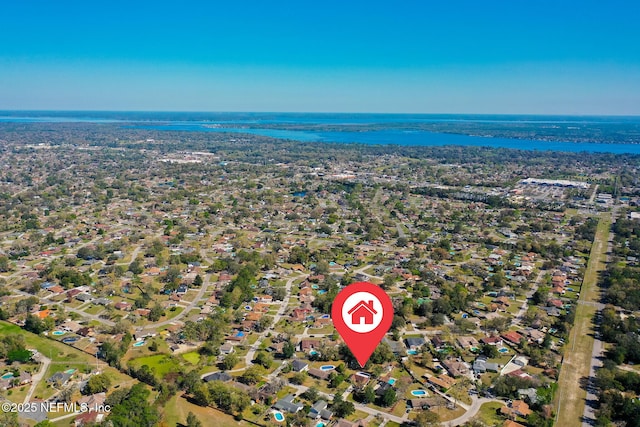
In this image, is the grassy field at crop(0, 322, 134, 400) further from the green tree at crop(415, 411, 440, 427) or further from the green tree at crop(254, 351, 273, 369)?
the green tree at crop(415, 411, 440, 427)

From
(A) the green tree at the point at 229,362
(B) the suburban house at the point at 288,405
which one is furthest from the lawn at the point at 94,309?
(B) the suburban house at the point at 288,405

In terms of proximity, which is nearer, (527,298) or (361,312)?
(361,312)

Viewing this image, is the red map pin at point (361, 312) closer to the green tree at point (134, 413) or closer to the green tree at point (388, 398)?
the green tree at point (388, 398)

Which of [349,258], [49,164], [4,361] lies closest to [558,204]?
[349,258]

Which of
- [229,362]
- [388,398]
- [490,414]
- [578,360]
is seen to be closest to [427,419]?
[388,398]

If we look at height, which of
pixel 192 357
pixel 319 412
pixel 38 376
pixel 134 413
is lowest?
pixel 192 357

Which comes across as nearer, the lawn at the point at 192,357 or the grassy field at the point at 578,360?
the grassy field at the point at 578,360

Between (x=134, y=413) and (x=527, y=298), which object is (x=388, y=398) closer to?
(x=134, y=413)
